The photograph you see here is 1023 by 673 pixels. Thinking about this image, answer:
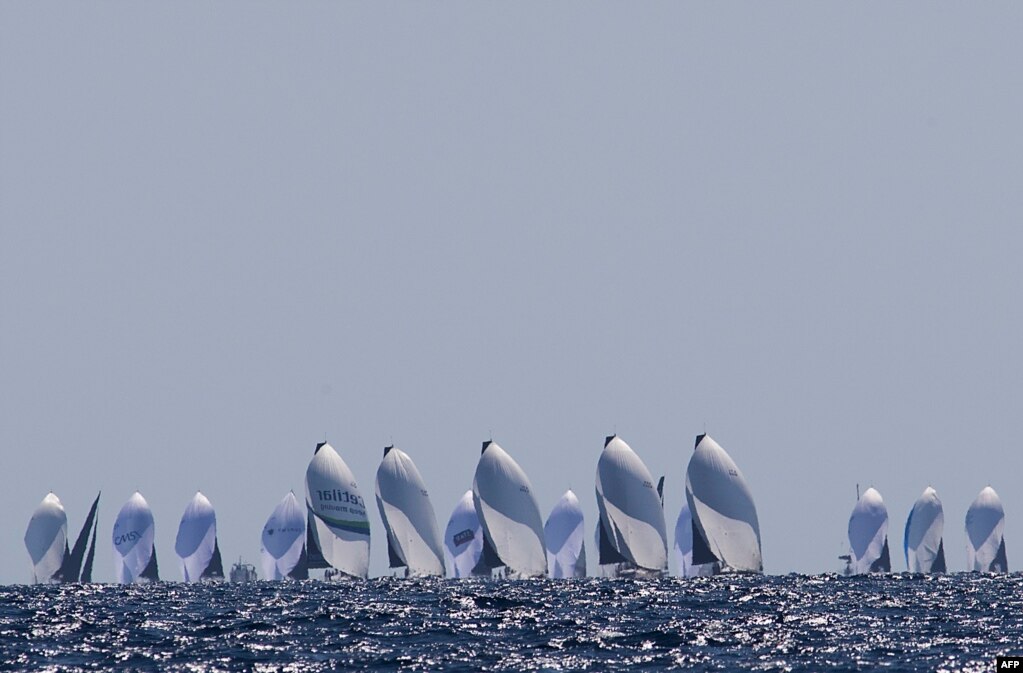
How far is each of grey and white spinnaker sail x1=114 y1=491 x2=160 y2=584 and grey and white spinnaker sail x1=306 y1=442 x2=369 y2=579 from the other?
752 inches

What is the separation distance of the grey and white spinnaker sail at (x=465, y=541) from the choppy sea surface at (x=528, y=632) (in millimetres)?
35836

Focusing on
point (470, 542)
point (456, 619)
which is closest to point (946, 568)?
point (470, 542)

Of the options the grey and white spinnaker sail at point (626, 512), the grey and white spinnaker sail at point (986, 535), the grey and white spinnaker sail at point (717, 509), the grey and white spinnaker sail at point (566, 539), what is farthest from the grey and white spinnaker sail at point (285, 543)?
the grey and white spinnaker sail at point (986, 535)

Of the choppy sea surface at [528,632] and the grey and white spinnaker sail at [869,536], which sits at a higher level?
the grey and white spinnaker sail at [869,536]

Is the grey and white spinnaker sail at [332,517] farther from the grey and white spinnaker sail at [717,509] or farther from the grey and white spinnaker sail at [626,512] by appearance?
the grey and white spinnaker sail at [717,509]

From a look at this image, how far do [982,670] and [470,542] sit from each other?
246ft

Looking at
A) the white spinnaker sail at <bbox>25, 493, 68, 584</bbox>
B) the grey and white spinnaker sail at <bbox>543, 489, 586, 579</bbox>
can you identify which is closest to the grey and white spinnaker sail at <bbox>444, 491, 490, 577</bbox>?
the grey and white spinnaker sail at <bbox>543, 489, 586, 579</bbox>

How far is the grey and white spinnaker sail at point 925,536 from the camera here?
11456 centimetres

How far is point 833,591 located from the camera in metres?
71.5

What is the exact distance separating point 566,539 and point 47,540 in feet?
113

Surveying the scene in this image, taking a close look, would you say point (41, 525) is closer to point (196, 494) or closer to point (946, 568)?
point (196, 494)

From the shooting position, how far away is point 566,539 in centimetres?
11019

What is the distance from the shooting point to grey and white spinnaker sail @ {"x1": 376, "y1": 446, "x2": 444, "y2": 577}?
9494cm

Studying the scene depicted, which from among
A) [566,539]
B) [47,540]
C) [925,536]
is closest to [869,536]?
[925,536]
